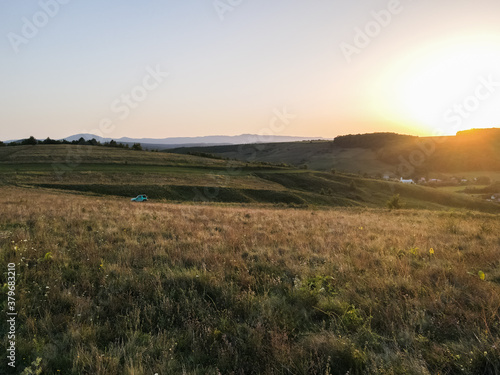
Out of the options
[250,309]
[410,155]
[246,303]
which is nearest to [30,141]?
[246,303]

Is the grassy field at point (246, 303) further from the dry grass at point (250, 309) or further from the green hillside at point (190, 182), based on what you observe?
the green hillside at point (190, 182)

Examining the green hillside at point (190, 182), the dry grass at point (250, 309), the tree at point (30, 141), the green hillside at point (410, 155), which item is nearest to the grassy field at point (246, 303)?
the dry grass at point (250, 309)

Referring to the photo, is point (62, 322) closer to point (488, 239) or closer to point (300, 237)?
point (300, 237)

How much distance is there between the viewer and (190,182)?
161 ft

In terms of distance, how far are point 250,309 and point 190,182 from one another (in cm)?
4596

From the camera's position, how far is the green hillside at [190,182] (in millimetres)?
40656

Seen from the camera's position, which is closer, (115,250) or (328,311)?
(328,311)

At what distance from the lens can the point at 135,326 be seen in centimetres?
381

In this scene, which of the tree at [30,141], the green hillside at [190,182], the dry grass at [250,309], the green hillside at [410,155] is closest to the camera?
the dry grass at [250,309]

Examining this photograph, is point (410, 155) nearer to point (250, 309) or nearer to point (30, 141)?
point (30, 141)

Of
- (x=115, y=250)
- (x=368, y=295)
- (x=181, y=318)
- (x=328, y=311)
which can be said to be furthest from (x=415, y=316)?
(x=115, y=250)

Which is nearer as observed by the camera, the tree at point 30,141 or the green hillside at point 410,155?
the tree at point 30,141

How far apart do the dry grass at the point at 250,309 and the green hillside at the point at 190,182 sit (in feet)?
99.5

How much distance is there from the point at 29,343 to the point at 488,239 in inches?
506
